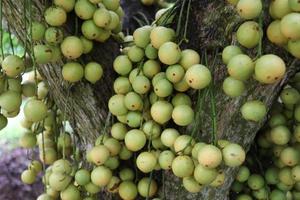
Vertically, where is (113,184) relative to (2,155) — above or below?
above

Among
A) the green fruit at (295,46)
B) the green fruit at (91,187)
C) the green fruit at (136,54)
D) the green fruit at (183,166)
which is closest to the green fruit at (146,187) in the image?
the green fruit at (91,187)

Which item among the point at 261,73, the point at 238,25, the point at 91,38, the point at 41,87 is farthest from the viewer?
the point at 41,87

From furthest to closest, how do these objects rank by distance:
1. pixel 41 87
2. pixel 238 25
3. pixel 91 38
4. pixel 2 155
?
1. pixel 2 155
2. pixel 41 87
3. pixel 91 38
4. pixel 238 25

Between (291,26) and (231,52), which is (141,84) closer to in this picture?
(231,52)

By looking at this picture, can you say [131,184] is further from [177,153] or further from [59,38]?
[59,38]

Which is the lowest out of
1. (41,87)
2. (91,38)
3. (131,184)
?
(131,184)

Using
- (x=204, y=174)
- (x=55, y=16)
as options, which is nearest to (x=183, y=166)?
(x=204, y=174)

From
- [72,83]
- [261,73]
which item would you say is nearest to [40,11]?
[72,83]

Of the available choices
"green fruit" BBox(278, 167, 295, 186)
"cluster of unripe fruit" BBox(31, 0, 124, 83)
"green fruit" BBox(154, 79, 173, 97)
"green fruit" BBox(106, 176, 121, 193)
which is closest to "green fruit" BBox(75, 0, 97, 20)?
"cluster of unripe fruit" BBox(31, 0, 124, 83)
